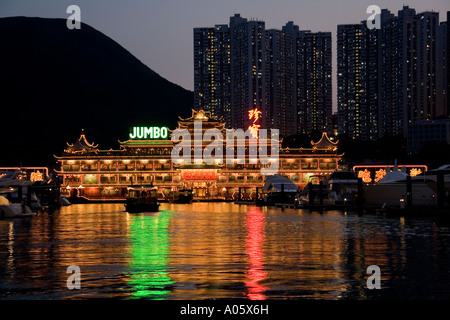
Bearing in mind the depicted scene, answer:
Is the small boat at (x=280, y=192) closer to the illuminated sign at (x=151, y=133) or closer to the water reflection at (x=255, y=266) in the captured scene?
the illuminated sign at (x=151, y=133)

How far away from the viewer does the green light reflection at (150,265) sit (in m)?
18.7

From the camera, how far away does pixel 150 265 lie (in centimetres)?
2456

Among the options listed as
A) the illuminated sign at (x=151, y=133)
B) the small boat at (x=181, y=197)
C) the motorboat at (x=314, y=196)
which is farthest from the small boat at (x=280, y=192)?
the illuminated sign at (x=151, y=133)

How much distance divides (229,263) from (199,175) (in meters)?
119

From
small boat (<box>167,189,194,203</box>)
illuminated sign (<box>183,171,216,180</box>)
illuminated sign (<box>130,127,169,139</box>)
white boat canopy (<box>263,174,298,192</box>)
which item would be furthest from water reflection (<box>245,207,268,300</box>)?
illuminated sign (<box>130,127,169,139</box>)

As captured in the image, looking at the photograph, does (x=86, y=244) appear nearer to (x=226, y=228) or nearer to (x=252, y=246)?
(x=252, y=246)

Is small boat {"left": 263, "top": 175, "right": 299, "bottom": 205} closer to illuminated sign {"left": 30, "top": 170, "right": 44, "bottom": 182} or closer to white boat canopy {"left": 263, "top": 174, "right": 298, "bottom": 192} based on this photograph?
white boat canopy {"left": 263, "top": 174, "right": 298, "bottom": 192}

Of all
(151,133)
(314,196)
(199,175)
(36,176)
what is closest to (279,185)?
(314,196)

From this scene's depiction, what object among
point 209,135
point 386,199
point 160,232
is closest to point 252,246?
point 160,232

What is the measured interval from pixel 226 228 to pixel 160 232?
516 cm

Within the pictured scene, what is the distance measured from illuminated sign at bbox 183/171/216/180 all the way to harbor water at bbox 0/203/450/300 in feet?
330

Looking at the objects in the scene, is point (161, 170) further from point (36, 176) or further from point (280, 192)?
point (280, 192)

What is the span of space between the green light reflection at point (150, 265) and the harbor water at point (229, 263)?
0.03 metres
